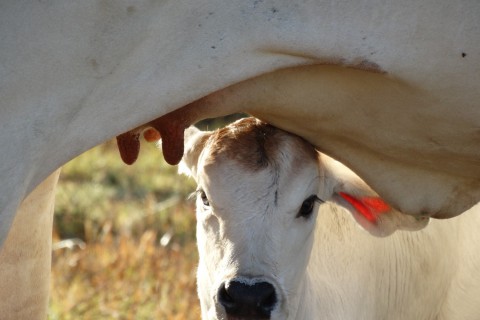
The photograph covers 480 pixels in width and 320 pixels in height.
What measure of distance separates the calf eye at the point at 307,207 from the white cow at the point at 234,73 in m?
0.92

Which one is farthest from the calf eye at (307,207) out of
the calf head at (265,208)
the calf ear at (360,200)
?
the calf ear at (360,200)

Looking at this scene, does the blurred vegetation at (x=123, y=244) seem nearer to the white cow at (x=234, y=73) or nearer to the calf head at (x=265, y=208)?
the calf head at (x=265, y=208)

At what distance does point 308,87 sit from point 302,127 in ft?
1.23

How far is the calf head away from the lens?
4328 millimetres

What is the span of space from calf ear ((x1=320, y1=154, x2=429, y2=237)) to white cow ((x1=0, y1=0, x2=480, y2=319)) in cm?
91

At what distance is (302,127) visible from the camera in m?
3.81

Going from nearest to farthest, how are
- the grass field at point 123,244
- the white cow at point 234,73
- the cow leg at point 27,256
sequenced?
the white cow at point 234,73, the cow leg at point 27,256, the grass field at point 123,244

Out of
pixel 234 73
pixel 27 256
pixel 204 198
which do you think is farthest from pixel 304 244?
pixel 234 73

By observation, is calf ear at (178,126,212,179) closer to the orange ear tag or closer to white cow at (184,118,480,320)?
white cow at (184,118,480,320)

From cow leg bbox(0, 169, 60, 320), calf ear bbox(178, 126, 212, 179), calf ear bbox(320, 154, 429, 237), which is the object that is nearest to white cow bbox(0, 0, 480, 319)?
cow leg bbox(0, 169, 60, 320)

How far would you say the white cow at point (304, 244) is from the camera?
4352mm

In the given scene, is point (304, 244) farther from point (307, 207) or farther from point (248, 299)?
point (248, 299)

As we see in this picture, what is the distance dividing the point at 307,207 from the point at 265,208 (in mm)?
283

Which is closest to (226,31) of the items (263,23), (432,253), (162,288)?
(263,23)
